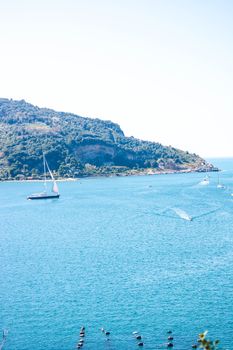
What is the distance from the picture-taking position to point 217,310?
57.7 meters

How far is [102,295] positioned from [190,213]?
225 feet

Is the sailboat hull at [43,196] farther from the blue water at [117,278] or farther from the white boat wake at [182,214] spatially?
the white boat wake at [182,214]

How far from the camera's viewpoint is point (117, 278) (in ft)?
232

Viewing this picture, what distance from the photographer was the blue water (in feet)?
175

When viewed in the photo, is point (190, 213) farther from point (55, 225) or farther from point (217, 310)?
point (217, 310)

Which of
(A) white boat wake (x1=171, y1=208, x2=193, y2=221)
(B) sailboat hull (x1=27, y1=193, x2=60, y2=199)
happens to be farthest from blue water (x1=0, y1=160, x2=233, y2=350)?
(B) sailboat hull (x1=27, y1=193, x2=60, y2=199)

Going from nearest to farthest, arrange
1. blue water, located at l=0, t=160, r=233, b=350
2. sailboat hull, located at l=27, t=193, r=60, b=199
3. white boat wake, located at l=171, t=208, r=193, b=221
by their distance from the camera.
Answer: blue water, located at l=0, t=160, r=233, b=350 → white boat wake, located at l=171, t=208, r=193, b=221 → sailboat hull, located at l=27, t=193, r=60, b=199

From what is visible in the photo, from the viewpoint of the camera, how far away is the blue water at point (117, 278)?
175 feet

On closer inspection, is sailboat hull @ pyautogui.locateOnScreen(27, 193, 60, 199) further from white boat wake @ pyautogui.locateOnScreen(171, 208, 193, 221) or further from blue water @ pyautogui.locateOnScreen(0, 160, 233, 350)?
white boat wake @ pyautogui.locateOnScreen(171, 208, 193, 221)

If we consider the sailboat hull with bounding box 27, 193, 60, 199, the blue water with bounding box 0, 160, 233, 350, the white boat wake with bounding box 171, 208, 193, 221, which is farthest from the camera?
the sailboat hull with bounding box 27, 193, 60, 199

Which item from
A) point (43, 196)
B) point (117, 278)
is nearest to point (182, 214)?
point (117, 278)

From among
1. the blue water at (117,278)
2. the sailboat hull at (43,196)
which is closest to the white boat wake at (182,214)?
the blue water at (117,278)

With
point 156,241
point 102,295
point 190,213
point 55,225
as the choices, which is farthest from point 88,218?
point 102,295

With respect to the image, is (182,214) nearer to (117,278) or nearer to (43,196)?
(117,278)
